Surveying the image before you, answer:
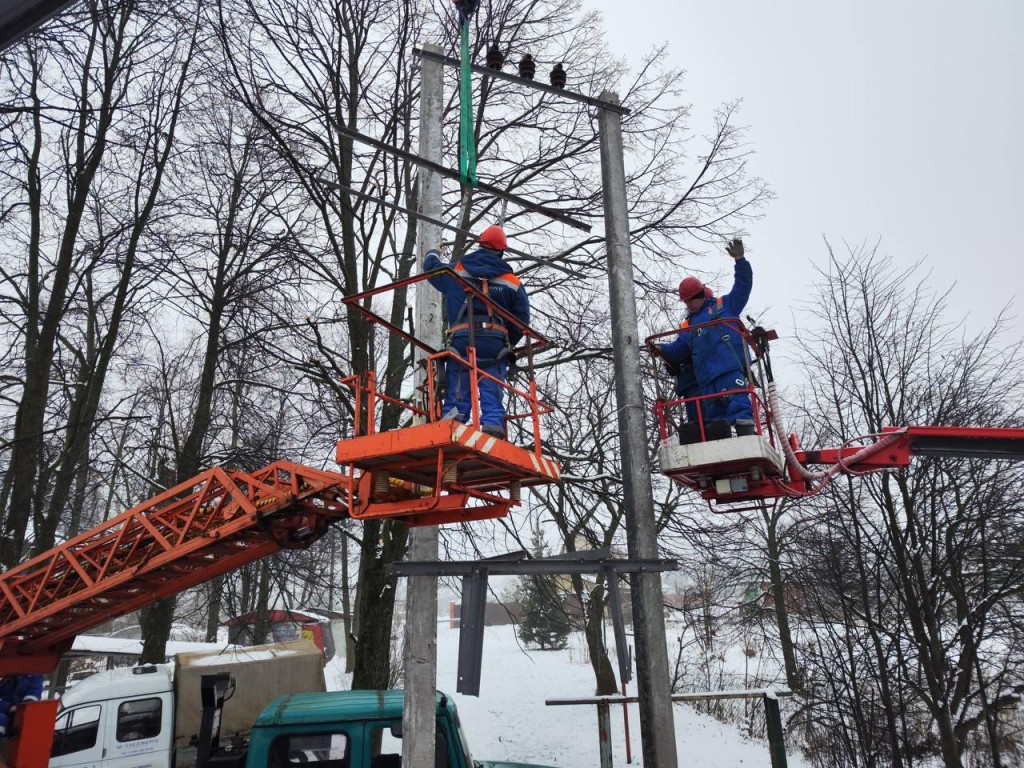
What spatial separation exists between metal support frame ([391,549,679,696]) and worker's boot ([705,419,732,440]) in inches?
52.4

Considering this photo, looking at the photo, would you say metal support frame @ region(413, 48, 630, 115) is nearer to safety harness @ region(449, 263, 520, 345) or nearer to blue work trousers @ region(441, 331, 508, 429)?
safety harness @ region(449, 263, 520, 345)

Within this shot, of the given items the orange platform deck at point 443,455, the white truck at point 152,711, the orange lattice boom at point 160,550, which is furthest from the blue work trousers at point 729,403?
the white truck at point 152,711

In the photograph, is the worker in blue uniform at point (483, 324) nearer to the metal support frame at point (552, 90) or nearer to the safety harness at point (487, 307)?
the safety harness at point (487, 307)

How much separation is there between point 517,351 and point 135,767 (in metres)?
8.82

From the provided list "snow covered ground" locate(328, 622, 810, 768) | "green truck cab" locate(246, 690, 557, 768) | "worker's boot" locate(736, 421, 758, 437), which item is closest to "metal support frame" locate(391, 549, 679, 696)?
"worker's boot" locate(736, 421, 758, 437)

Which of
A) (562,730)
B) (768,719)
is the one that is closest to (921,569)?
(768,719)

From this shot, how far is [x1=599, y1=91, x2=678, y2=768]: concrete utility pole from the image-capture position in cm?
491

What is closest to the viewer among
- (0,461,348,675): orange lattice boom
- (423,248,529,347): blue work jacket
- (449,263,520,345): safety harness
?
(449,263,520,345): safety harness

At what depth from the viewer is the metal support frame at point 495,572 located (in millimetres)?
4602

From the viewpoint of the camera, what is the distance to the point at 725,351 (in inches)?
244

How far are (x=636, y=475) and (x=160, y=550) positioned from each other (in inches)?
215

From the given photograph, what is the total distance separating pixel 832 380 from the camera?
10461mm

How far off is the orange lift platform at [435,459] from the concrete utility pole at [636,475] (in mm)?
755

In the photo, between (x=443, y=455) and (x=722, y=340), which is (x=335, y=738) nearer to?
(x=443, y=455)
